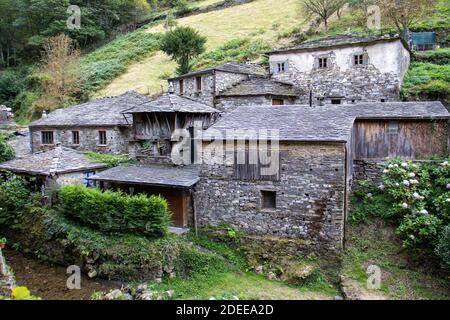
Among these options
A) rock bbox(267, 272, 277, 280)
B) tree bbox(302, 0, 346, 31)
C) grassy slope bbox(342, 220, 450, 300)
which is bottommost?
rock bbox(267, 272, 277, 280)

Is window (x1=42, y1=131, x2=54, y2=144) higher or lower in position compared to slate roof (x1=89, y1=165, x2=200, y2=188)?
higher

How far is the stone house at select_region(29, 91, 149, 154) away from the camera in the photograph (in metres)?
24.0

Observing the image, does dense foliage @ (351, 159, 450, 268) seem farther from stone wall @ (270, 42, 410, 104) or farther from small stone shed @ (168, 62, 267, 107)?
small stone shed @ (168, 62, 267, 107)

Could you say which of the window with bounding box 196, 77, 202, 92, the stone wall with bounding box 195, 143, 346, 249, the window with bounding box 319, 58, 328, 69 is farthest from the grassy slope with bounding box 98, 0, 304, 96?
the stone wall with bounding box 195, 143, 346, 249

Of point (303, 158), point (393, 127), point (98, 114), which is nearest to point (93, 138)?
point (98, 114)

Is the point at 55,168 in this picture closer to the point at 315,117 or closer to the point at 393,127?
the point at 315,117

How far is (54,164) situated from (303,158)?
40.5 feet

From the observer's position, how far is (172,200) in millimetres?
17125

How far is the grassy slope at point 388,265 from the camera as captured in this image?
476 inches

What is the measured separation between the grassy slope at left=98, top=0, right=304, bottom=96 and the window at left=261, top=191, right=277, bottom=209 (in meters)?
23.7

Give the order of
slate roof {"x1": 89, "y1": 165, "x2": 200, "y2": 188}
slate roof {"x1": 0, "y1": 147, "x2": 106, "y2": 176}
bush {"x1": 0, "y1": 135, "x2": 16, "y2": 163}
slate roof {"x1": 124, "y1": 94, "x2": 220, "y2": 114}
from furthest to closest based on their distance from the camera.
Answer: bush {"x1": 0, "y1": 135, "x2": 16, "y2": 163} < slate roof {"x1": 124, "y1": 94, "x2": 220, "y2": 114} < slate roof {"x1": 0, "y1": 147, "x2": 106, "y2": 176} < slate roof {"x1": 89, "y1": 165, "x2": 200, "y2": 188}

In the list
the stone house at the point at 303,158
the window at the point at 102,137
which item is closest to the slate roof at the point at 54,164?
the window at the point at 102,137

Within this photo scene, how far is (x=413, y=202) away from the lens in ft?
46.9
